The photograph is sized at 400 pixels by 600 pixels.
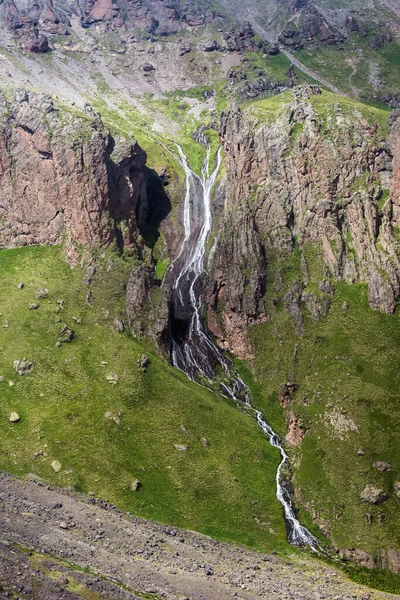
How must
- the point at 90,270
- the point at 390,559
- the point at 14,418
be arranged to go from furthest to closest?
the point at 90,270, the point at 14,418, the point at 390,559

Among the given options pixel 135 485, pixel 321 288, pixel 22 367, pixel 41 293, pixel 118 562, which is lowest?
pixel 41 293

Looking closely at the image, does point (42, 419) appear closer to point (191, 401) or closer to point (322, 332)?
point (191, 401)

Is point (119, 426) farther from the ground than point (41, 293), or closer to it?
farther from the ground

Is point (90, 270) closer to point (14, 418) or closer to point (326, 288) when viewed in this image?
point (14, 418)

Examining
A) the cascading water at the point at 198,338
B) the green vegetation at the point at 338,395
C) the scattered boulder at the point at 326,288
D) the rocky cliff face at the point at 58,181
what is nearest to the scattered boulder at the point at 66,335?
the cascading water at the point at 198,338

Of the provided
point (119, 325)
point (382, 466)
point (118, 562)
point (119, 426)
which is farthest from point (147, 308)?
point (118, 562)

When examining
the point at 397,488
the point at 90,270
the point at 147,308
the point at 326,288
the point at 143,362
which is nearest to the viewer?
the point at 397,488

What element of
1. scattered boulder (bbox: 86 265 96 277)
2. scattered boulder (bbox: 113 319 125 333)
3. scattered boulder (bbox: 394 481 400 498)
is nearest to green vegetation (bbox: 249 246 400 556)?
scattered boulder (bbox: 394 481 400 498)

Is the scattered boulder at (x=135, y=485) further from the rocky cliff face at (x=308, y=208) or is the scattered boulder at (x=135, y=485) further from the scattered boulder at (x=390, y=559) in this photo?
the rocky cliff face at (x=308, y=208)
